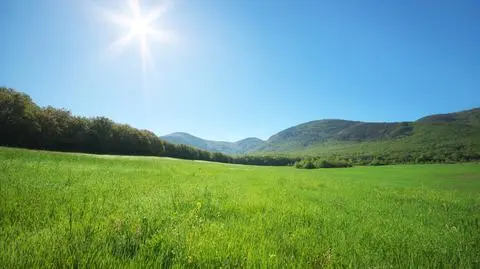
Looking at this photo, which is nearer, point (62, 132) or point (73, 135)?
point (62, 132)

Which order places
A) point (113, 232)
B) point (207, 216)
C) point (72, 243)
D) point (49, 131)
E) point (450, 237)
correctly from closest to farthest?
point (72, 243), point (113, 232), point (450, 237), point (207, 216), point (49, 131)

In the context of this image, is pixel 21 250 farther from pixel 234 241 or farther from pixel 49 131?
pixel 49 131

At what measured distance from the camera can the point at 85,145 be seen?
75438 millimetres

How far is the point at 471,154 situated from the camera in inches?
4146

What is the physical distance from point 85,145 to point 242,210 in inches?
3304

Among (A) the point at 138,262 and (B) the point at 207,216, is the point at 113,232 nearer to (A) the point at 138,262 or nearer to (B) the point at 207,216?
(A) the point at 138,262

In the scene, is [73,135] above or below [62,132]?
below

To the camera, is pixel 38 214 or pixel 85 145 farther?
pixel 85 145

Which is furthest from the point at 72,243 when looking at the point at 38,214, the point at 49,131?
the point at 49,131

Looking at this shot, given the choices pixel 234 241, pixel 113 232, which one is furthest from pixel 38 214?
pixel 234 241

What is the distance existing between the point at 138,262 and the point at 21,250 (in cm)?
140

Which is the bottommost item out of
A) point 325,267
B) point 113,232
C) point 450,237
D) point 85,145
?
point 450,237

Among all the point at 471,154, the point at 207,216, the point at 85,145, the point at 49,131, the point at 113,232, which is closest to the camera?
the point at 113,232

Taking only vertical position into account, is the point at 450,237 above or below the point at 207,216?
below
